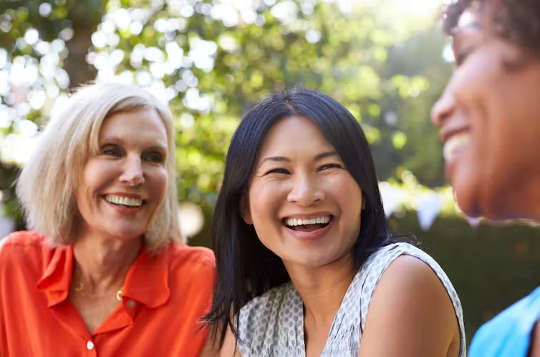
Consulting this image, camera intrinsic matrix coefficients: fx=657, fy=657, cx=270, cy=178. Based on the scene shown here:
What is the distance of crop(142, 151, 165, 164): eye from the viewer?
2.63 m

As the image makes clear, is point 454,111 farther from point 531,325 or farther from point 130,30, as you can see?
point 130,30

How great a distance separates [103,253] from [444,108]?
7.29 ft

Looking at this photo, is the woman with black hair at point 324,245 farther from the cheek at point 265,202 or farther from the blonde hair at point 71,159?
the blonde hair at point 71,159

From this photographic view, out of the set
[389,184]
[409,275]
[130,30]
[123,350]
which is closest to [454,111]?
[409,275]

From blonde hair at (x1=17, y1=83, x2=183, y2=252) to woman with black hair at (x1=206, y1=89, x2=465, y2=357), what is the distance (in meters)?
0.61

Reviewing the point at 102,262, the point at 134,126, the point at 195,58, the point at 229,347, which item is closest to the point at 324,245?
the point at 229,347

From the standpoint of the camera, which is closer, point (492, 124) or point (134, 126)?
point (492, 124)

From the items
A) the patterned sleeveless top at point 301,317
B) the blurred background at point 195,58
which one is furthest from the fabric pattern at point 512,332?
the blurred background at point 195,58

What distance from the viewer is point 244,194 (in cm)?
219

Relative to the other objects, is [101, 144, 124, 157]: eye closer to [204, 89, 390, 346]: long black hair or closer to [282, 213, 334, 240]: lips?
[204, 89, 390, 346]: long black hair

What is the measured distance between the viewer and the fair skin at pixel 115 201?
2.54 m

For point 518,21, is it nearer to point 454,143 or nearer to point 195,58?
point 454,143

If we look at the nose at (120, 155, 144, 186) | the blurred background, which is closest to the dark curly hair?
the nose at (120, 155, 144, 186)

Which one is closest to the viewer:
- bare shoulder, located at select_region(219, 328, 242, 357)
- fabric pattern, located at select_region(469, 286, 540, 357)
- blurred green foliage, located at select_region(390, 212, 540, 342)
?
fabric pattern, located at select_region(469, 286, 540, 357)
